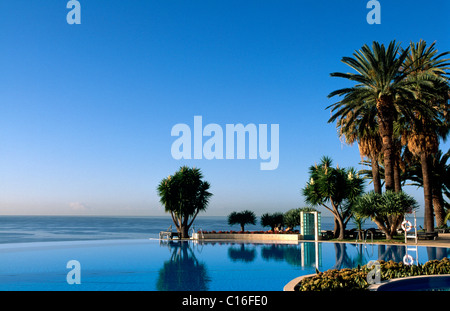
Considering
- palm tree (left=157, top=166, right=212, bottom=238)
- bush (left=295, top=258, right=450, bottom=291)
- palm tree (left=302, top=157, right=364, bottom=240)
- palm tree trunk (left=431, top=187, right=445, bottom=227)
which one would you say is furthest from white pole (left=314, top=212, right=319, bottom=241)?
bush (left=295, top=258, right=450, bottom=291)

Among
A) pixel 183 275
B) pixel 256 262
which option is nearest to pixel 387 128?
pixel 256 262

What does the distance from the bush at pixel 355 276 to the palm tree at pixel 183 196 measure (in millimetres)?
26503

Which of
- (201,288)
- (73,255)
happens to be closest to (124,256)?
(73,255)

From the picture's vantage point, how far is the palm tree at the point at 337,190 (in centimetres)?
3306

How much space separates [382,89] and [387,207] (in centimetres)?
833

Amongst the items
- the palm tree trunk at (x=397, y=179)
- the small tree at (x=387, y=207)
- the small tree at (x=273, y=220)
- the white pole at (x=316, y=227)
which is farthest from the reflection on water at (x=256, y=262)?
the small tree at (x=273, y=220)

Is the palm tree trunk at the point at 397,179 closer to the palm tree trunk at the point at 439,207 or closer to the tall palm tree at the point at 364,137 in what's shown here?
the tall palm tree at the point at 364,137

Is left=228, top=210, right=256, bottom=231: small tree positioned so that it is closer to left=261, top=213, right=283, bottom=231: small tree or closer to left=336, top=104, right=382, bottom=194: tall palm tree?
left=261, top=213, right=283, bottom=231: small tree

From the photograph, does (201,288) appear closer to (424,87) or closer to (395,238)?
(395,238)

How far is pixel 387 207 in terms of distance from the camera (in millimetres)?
29234

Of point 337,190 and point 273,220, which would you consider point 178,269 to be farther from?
point 273,220

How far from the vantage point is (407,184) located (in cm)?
4731

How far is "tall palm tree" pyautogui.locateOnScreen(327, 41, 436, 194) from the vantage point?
30.0 meters
